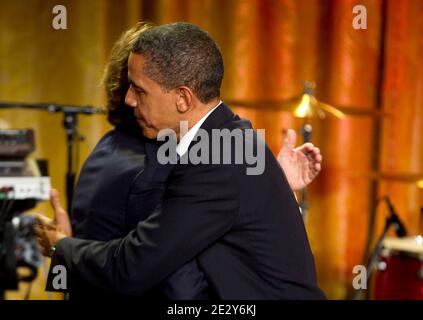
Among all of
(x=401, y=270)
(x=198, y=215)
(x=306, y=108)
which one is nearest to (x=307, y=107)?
(x=306, y=108)

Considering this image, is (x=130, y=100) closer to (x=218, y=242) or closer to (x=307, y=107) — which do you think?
(x=218, y=242)

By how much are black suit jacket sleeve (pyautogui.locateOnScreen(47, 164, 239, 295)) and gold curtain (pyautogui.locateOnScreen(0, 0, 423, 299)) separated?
7.12 feet

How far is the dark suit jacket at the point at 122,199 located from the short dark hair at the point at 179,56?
0.17 meters

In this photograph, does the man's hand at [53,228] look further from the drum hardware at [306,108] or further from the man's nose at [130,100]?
the drum hardware at [306,108]

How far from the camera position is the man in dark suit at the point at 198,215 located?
1556mm

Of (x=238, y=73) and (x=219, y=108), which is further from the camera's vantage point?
(x=238, y=73)

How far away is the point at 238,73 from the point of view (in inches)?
148

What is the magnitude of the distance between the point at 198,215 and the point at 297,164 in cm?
59

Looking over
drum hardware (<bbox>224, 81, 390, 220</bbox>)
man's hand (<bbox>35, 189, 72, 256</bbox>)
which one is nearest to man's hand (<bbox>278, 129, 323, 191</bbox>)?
man's hand (<bbox>35, 189, 72, 256</bbox>)

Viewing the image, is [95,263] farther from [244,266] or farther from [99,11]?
[99,11]

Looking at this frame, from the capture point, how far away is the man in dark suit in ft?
5.10

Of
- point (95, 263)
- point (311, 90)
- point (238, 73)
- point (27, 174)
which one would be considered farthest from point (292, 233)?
point (238, 73)
